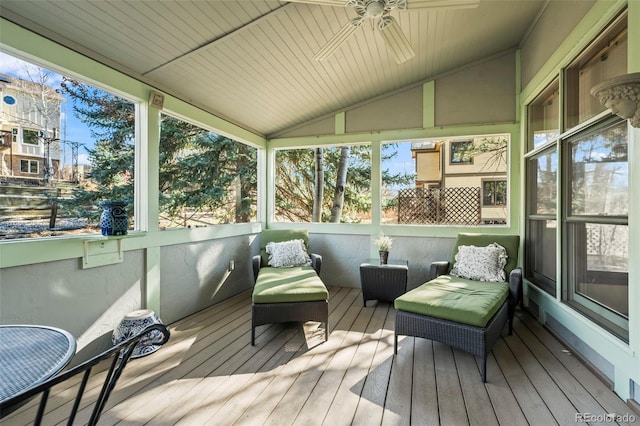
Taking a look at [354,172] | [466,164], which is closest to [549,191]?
[466,164]

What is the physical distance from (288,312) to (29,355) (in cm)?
199

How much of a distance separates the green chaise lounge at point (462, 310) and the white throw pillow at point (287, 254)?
1.66 meters

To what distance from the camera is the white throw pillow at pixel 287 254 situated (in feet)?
13.1

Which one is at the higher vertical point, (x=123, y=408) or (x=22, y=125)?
(x=22, y=125)

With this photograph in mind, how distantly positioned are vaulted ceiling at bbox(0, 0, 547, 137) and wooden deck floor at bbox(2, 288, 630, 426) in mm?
2564

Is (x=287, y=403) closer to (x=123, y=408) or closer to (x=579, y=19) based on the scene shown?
(x=123, y=408)

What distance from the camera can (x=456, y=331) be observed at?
2.38 metres

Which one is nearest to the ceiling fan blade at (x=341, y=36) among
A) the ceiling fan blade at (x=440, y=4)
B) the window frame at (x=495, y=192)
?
the ceiling fan blade at (x=440, y=4)

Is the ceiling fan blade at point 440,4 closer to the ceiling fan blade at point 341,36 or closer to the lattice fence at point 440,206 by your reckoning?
the ceiling fan blade at point 341,36

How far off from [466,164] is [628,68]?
251cm

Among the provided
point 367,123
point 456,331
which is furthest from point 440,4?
point 367,123

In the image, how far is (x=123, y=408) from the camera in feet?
6.25

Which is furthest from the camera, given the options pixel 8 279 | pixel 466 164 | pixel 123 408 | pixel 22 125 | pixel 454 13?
pixel 466 164

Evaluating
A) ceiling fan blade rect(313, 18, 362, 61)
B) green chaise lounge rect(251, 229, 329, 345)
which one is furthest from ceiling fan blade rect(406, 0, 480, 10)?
green chaise lounge rect(251, 229, 329, 345)
